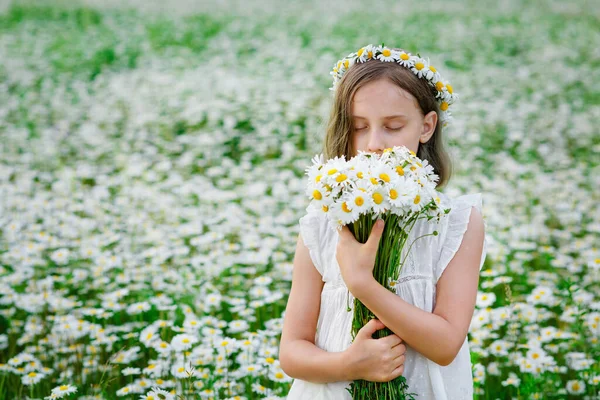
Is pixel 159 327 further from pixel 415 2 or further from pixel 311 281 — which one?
pixel 415 2

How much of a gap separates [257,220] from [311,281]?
2.37m

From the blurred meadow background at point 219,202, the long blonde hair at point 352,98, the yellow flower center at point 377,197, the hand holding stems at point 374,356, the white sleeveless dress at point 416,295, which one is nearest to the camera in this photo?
the yellow flower center at point 377,197

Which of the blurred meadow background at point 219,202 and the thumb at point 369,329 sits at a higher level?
the blurred meadow background at point 219,202

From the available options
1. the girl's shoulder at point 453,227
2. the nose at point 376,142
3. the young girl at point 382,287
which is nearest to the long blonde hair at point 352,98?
the young girl at point 382,287

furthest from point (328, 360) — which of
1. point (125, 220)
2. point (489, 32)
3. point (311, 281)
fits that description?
point (489, 32)

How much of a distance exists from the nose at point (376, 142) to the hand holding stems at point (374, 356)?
46 cm

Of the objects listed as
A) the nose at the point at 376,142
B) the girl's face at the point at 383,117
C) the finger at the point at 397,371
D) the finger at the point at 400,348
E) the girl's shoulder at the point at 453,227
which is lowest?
the finger at the point at 397,371

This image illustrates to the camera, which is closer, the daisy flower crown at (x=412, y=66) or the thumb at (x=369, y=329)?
the thumb at (x=369, y=329)

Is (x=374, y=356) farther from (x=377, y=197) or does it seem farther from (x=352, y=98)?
(x=352, y=98)

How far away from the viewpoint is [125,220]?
410cm

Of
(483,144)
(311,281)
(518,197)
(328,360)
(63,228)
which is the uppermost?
(483,144)

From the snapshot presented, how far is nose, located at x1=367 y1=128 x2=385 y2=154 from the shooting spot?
1.68 meters

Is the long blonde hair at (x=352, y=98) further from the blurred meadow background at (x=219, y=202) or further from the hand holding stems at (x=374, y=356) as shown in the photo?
the hand holding stems at (x=374, y=356)

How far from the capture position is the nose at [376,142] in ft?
5.50
